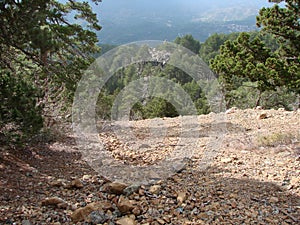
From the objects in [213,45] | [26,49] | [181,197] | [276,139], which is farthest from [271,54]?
A: [213,45]

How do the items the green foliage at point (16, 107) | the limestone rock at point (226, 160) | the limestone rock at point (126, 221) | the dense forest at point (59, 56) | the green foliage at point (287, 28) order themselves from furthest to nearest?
the green foliage at point (287, 28), the limestone rock at point (226, 160), the green foliage at point (16, 107), the dense forest at point (59, 56), the limestone rock at point (126, 221)

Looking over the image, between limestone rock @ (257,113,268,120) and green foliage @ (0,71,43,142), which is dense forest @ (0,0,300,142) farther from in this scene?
limestone rock @ (257,113,268,120)

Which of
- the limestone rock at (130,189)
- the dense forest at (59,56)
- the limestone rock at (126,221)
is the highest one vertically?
the dense forest at (59,56)

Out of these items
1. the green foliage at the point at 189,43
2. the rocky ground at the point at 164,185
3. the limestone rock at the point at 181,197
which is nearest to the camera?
the rocky ground at the point at 164,185

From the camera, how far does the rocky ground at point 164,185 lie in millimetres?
3652

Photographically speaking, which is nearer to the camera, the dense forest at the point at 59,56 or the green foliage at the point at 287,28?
the dense forest at the point at 59,56

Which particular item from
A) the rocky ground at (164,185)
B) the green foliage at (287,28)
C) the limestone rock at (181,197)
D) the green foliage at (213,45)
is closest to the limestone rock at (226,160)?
the rocky ground at (164,185)

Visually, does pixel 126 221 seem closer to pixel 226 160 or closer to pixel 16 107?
pixel 16 107

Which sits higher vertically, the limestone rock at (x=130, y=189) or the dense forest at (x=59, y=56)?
the dense forest at (x=59, y=56)

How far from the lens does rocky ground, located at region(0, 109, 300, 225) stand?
3.65 m

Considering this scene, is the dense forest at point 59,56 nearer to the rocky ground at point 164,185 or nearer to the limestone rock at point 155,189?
the rocky ground at point 164,185

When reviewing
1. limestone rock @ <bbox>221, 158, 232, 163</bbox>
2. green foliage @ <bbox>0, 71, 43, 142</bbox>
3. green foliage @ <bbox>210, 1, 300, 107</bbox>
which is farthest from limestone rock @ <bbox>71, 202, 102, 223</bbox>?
green foliage @ <bbox>210, 1, 300, 107</bbox>

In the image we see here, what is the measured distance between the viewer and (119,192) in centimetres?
421

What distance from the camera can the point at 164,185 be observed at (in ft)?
→ 15.1
